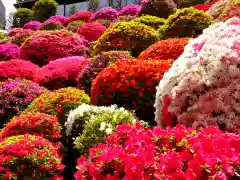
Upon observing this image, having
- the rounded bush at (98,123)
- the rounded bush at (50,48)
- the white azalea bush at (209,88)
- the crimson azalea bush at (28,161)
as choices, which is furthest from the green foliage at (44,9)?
the white azalea bush at (209,88)

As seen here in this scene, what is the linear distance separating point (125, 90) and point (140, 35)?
5.89 metres

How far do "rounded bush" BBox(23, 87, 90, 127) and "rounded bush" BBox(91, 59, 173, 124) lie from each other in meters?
0.90

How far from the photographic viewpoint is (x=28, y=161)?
6.70 m

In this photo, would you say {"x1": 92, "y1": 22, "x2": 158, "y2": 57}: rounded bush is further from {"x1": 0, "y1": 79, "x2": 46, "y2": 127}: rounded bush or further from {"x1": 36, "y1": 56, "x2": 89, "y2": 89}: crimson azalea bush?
{"x1": 0, "y1": 79, "x2": 46, "y2": 127}: rounded bush

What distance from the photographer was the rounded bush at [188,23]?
553 inches

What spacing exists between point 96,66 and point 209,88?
538 cm

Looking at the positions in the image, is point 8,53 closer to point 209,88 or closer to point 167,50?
point 167,50

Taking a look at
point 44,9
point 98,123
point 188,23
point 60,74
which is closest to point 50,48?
point 60,74

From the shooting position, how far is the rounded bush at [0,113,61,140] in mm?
8203

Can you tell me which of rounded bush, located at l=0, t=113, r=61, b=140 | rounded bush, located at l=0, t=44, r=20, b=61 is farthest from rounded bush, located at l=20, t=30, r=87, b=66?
rounded bush, located at l=0, t=113, r=61, b=140

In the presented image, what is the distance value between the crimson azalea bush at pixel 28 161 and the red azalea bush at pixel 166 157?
236 centimetres

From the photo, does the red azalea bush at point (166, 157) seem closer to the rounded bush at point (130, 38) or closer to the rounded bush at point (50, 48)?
the rounded bush at point (130, 38)

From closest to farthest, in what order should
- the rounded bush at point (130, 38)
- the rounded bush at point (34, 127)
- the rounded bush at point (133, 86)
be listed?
the rounded bush at point (34, 127) → the rounded bush at point (133, 86) → the rounded bush at point (130, 38)

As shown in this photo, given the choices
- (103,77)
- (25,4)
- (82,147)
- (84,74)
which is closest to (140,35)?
(84,74)
